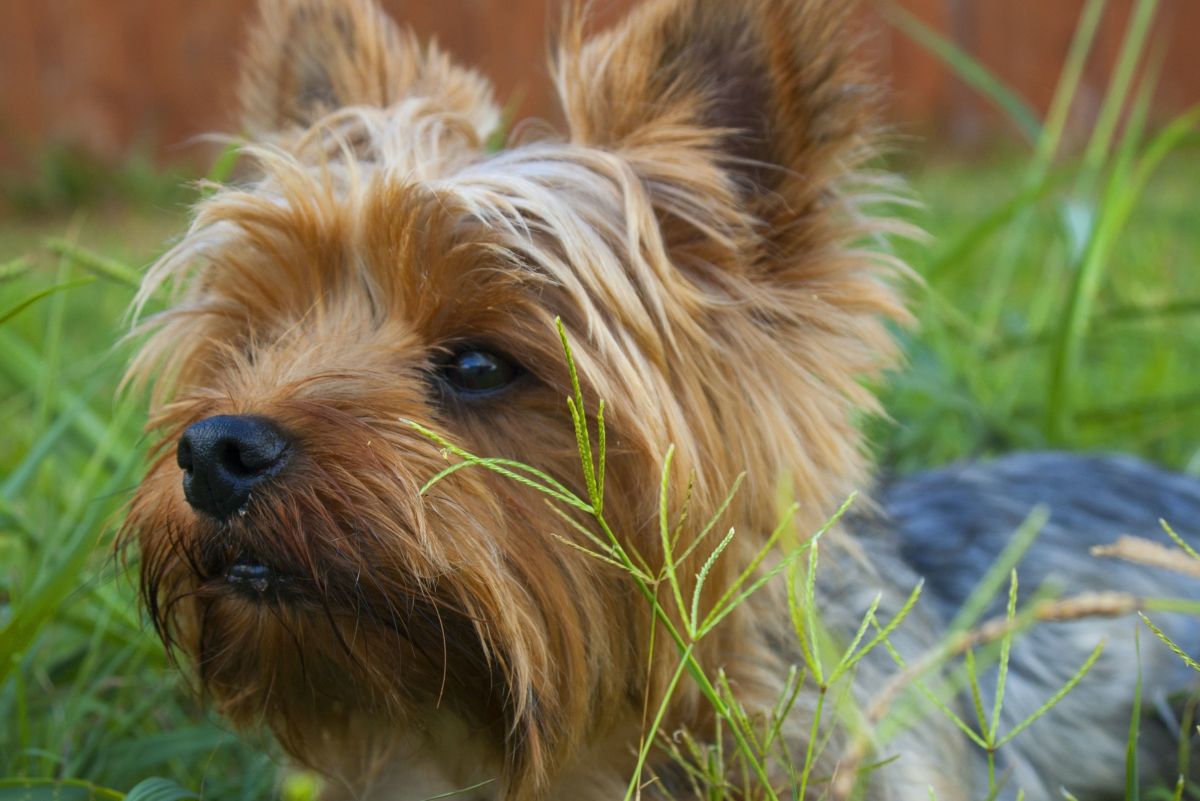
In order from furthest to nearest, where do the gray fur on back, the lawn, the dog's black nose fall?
1. the gray fur on back
2. the lawn
3. the dog's black nose

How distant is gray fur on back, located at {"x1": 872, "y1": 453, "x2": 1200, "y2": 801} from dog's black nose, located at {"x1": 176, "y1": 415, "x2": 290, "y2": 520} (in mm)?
1491

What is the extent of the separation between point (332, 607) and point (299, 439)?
0.25 meters

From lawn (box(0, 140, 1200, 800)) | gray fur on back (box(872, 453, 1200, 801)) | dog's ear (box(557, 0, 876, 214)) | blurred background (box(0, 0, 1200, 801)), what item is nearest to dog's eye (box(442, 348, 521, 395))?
blurred background (box(0, 0, 1200, 801))

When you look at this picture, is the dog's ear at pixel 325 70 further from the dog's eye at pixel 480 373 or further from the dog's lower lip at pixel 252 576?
the dog's lower lip at pixel 252 576

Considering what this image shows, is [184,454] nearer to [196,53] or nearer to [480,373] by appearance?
[480,373]

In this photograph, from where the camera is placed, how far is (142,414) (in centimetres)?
381

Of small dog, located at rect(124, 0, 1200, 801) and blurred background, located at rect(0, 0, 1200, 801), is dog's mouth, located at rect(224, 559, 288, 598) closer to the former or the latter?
small dog, located at rect(124, 0, 1200, 801)

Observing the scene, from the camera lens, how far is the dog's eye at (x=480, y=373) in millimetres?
2117

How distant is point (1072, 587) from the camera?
280 cm

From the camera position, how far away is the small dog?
1.88 metres

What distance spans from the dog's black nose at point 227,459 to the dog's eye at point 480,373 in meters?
0.39

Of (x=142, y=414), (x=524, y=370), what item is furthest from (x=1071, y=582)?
(x=142, y=414)

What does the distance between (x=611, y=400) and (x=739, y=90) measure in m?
0.71

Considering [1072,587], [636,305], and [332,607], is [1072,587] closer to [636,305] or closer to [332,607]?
[636,305]
